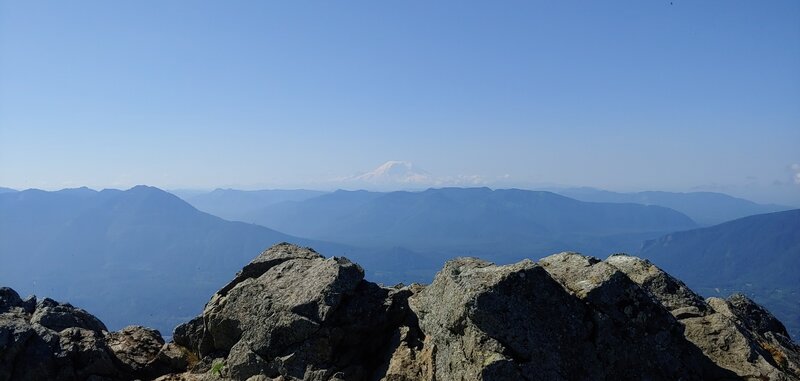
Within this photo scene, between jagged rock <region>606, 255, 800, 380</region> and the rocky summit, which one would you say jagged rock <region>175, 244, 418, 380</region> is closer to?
the rocky summit

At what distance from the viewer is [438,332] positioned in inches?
602

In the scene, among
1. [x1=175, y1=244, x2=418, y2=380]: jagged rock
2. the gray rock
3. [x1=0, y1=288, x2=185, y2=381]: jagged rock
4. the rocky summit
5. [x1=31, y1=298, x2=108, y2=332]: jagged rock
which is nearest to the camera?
the rocky summit

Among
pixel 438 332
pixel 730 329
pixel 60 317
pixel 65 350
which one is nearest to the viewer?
pixel 438 332

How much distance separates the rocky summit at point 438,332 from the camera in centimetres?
1402

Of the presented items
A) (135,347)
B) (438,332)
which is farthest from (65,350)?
(438,332)

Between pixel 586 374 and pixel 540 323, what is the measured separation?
1.90 m

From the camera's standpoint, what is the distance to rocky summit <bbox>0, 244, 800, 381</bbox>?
14.0 metres

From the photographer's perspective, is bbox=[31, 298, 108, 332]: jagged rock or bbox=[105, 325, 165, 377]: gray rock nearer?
bbox=[105, 325, 165, 377]: gray rock

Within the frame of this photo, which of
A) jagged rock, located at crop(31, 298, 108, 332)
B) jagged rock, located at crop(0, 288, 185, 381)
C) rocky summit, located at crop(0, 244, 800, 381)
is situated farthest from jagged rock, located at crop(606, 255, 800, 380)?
jagged rock, located at crop(31, 298, 108, 332)

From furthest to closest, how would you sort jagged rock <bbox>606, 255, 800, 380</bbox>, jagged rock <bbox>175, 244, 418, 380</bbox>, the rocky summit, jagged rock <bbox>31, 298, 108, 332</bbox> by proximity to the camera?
jagged rock <bbox>31, 298, 108, 332</bbox> → jagged rock <bbox>175, 244, 418, 380</bbox> → jagged rock <bbox>606, 255, 800, 380</bbox> → the rocky summit

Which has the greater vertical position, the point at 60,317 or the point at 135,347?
the point at 60,317

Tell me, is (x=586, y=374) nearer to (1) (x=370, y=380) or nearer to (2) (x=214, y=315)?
(1) (x=370, y=380)

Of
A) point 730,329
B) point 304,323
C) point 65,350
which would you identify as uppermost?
point 730,329

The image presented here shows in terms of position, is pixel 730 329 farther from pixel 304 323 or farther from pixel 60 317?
pixel 60 317
